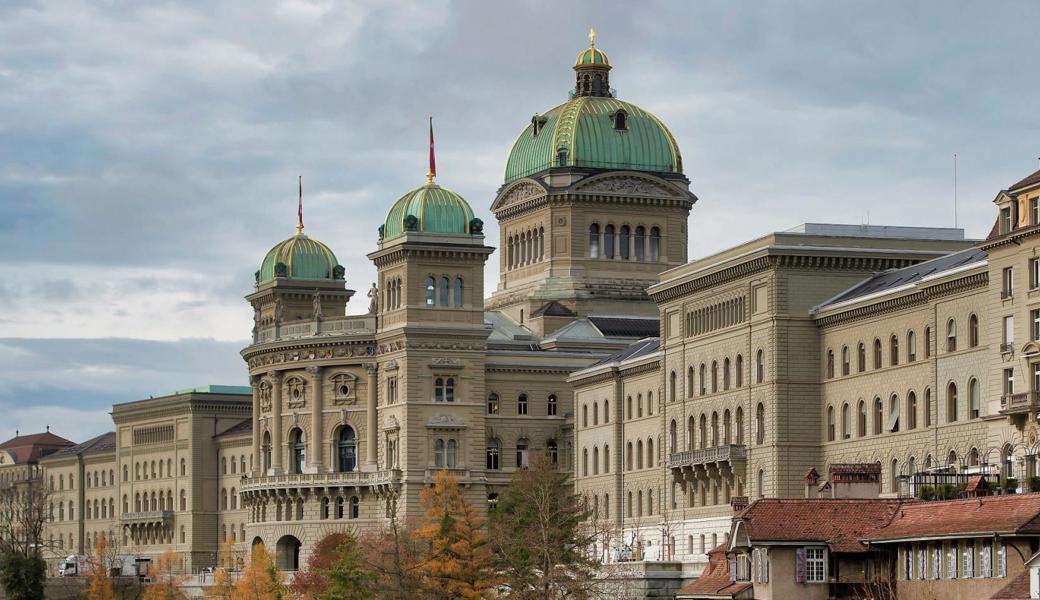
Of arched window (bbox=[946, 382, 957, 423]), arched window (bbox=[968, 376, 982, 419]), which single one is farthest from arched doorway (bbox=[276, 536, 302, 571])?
arched window (bbox=[968, 376, 982, 419])

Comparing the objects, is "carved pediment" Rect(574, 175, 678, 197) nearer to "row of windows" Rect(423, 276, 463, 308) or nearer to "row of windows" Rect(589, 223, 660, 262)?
"row of windows" Rect(589, 223, 660, 262)

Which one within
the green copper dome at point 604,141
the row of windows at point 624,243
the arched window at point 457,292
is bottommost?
the arched window at point 457,292

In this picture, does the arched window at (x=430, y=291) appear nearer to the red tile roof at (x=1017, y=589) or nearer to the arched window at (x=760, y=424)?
the arched window at (x=760, y=424)

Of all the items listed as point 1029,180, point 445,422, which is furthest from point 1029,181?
point 445,422

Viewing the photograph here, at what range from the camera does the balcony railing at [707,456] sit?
140 metres

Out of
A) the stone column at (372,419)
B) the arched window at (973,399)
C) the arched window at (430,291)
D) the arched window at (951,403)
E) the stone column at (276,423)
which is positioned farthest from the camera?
the stone column at (276,423)

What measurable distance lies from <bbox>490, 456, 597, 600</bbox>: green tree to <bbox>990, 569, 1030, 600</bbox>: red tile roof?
106 feet

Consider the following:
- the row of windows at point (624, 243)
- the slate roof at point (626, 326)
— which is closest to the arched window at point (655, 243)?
the row of windows at point (624, 243)

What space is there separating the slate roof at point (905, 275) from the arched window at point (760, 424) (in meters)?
6.21

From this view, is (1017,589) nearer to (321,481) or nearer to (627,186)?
(321,481)

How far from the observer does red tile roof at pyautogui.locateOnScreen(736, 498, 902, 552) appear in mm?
98375

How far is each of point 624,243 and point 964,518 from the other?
106 metres

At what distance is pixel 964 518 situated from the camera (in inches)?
3659

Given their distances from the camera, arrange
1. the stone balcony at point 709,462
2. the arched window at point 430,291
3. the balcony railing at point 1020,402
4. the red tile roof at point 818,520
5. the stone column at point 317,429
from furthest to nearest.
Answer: the stone column at point 317,429, the arched window at point 430,291, the stone balcony at point 709,462, the balcony railing at point 1020,402, the red tile roof at point 818,520
